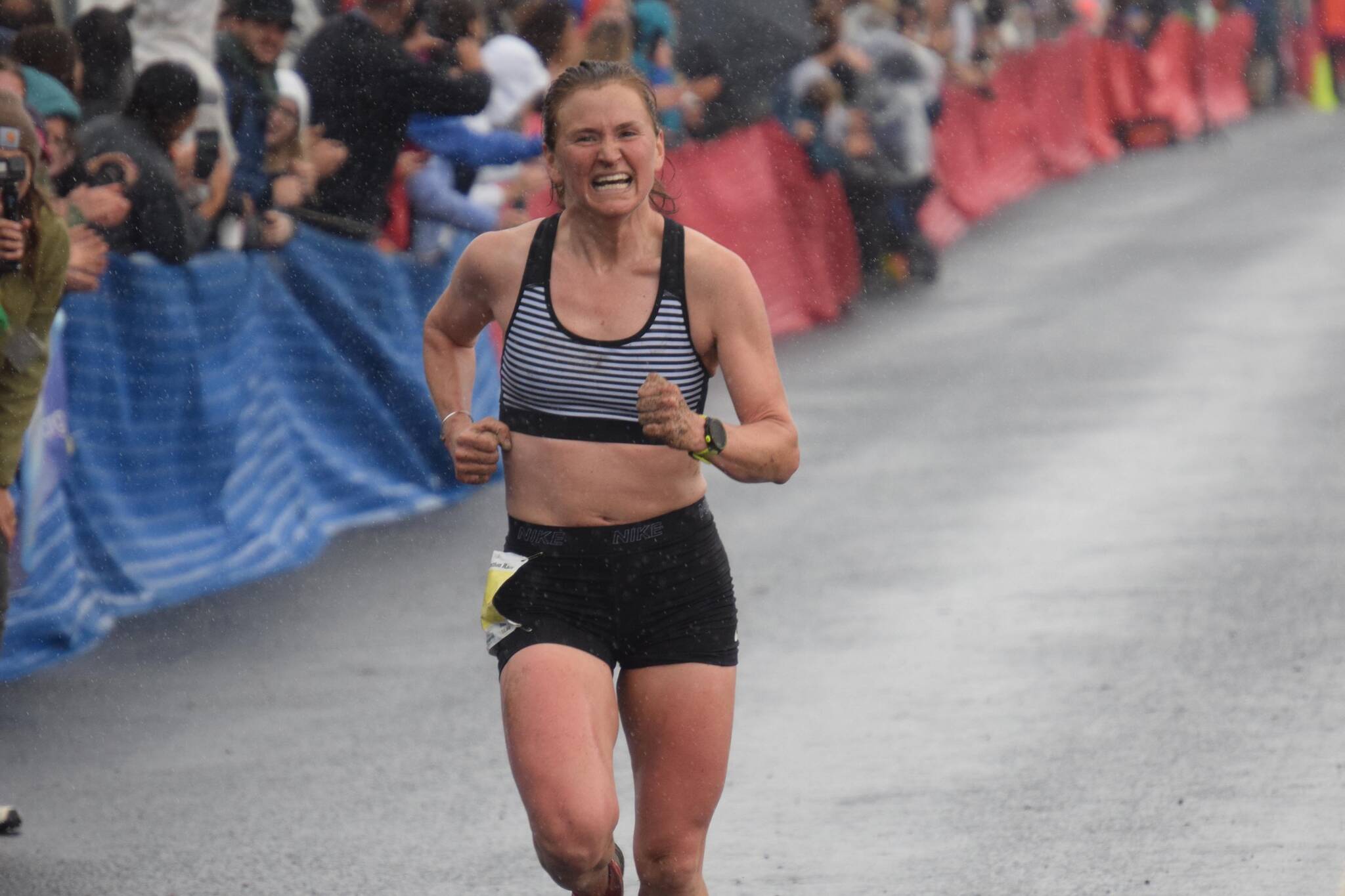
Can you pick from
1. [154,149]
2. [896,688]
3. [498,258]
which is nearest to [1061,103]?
[154,149]

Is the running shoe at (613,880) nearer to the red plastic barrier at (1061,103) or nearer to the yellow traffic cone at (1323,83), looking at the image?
the red plastic barrier at (1061,103)

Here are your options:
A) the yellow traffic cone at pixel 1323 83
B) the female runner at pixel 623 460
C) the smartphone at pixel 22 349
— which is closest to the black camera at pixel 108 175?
the smartphone at pixel 22 349

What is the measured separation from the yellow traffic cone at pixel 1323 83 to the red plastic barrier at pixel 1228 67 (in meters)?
1.77

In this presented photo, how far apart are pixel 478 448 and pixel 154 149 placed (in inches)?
215

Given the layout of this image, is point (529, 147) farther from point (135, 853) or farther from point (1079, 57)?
point (1079, 57)

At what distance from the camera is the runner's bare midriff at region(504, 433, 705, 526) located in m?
4.79

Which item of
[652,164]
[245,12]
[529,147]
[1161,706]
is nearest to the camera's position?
[652,164]

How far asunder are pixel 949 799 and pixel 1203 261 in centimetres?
1411

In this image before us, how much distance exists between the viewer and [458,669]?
8.54 meters

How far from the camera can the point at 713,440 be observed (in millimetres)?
4523

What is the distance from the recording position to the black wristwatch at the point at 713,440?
4512 millimetres

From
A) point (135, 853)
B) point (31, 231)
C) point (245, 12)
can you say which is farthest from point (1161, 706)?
point (245, 12)

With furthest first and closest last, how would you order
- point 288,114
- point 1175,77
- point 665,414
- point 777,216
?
point 1175,77 → point 777,216 → point 288,114 → point 665,414

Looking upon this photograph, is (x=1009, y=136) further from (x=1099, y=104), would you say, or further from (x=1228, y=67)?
(x=1228, y=67)
